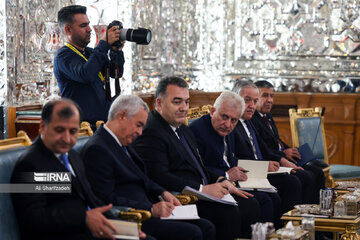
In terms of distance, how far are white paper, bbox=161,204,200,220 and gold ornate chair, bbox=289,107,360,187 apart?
3.00 m

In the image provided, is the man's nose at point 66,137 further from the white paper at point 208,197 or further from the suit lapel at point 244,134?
the suit lapel at point 244,134

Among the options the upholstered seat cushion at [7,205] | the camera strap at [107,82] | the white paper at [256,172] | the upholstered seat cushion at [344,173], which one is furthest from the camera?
the upholstered seat cushion at [344,173]

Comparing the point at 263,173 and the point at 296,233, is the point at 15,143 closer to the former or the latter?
the point at 296,233

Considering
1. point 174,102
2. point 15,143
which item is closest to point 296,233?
point 174,102

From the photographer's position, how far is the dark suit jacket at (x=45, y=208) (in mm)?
2799

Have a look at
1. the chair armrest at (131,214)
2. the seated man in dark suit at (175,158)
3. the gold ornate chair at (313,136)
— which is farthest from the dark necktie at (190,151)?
the gold ornate chair at (313,136)

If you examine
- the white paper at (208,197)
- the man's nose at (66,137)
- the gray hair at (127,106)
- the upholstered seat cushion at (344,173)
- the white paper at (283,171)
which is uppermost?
the gray hair at (127,106)

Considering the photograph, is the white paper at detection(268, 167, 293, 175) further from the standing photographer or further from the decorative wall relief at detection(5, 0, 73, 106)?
the decorative wall relief at detection(5, 0, 73, 106)

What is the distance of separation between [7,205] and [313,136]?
4.25m

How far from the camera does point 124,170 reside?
3.48m

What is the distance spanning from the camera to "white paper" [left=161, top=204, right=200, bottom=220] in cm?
367

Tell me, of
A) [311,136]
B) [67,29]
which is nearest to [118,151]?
[67,29]

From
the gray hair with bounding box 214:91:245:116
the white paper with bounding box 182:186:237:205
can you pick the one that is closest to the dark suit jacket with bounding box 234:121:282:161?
the gray hair with bounding box 214:91:245:116

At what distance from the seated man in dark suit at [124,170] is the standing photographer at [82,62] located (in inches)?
32.9
